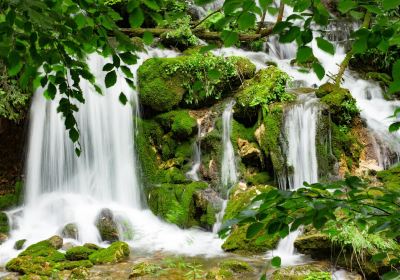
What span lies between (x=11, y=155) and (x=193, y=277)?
6.16m

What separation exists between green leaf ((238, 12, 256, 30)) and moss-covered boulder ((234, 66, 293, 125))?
7.92 m

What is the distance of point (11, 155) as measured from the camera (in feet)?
31.4

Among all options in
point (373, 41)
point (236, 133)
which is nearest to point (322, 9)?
point (373, 41)

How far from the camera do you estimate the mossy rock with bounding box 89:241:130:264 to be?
5.99 m

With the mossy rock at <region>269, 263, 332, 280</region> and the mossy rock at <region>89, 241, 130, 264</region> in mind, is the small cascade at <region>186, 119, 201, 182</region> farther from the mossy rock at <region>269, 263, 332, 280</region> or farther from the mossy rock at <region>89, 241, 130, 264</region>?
the mossy rock at <region>269, 263, 332, 280</region>

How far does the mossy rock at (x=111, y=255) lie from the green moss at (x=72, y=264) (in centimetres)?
14

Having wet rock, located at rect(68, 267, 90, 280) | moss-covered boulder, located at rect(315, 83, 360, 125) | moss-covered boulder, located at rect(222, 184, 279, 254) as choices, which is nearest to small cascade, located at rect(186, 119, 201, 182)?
moss-covered boulder, located at rect(222, 184, 279, 254)

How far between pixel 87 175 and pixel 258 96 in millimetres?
4245

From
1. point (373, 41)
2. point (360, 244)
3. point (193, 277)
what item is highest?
point (373, 41)

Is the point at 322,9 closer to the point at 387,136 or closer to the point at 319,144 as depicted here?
the point at 319,144

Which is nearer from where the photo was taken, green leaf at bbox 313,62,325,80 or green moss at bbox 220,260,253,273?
green leaf at bbox 313,62,325,80

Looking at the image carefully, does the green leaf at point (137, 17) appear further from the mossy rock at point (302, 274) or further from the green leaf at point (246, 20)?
the mossy rock at point (302, 274)

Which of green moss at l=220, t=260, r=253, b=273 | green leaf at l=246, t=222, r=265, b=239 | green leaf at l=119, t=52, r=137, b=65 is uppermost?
green leaf at l=119, t=52, r=137, b=65

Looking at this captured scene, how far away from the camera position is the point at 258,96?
30.1 ft
